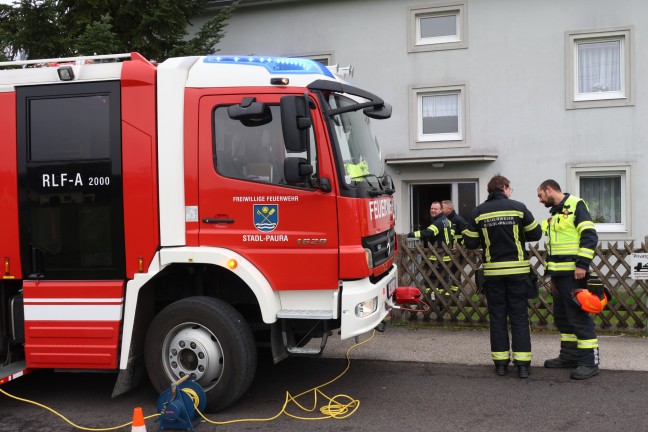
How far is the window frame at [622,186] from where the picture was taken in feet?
40.3

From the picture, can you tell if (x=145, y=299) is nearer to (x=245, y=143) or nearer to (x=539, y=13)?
(x=245, y=143)

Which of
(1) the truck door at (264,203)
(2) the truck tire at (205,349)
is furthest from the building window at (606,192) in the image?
(2) the truck tire at (205,349)

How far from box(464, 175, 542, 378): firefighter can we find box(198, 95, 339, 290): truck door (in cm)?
181

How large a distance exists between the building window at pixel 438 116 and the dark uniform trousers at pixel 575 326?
7.30 m

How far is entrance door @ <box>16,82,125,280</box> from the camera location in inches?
203

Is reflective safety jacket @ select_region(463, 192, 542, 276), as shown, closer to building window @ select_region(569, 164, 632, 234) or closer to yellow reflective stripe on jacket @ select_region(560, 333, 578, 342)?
yellow reflective stripe on jacket @ select_region(560, 333, 578, 342)

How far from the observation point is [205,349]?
5.01m

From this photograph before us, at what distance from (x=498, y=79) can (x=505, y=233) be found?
7.69 meters

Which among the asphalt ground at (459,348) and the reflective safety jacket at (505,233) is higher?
the reflective safety jacket at (505,233)

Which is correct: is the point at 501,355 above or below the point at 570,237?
below

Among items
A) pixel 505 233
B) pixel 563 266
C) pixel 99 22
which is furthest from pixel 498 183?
pixel 99 22

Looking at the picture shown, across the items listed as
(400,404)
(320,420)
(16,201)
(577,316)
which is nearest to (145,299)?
(16,201)

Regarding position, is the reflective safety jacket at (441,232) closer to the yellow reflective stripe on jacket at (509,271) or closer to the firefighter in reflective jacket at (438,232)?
the firefighter in reflective jacket at (438,232)

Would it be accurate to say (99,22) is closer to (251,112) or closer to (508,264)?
(251,112)
